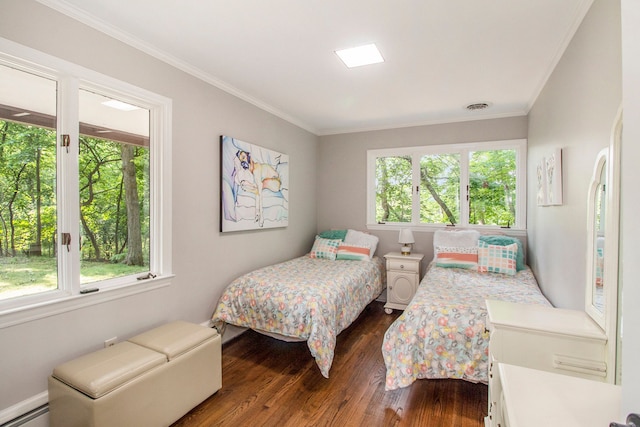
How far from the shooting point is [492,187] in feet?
12.6

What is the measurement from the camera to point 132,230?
2.29 metres

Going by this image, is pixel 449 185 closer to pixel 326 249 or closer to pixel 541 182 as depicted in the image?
pixel 541 182

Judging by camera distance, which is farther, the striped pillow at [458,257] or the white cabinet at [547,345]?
the striped pillow at [458,257]

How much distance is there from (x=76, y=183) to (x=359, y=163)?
3.35 meters

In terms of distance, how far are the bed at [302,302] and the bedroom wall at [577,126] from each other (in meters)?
1.60

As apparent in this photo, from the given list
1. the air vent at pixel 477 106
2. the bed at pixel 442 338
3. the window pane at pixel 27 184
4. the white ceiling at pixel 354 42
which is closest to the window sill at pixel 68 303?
the window pane at pixel 27 184

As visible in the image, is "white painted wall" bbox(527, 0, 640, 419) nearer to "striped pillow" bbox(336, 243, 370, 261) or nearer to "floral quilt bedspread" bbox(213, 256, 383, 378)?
"floral quilt bedspread" bbox(213, 256, 383, 378)

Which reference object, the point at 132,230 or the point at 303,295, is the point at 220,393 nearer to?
the point at 303,295

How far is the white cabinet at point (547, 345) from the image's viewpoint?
133 centimetres

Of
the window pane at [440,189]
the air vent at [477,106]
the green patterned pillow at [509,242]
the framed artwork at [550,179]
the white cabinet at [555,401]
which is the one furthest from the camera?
the window pane at [440,189]

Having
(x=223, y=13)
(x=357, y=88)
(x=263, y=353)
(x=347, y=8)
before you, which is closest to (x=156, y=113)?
(x=223, y=13)

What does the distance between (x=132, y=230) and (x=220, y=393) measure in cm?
133

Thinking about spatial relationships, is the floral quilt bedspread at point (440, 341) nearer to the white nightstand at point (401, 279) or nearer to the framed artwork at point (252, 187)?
the white nightstand at point (401, 279)

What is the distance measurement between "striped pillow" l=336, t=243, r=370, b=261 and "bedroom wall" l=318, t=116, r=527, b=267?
51 cm
